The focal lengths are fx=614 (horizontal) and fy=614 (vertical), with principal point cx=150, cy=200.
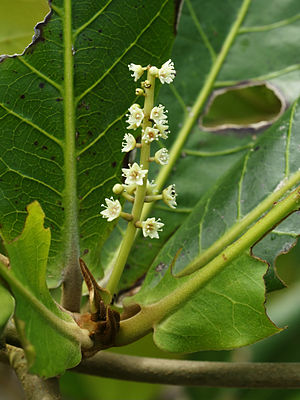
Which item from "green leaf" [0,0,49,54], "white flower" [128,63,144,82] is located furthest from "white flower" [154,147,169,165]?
"green leaf" [0,0,49,54]

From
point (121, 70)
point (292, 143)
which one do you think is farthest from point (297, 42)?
point (121, 70)

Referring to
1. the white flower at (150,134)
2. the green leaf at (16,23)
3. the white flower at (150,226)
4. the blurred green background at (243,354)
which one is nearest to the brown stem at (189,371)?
the white flower at (150,226)

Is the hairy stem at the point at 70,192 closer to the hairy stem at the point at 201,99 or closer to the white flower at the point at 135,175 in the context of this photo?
the white flower at the point at 135,175

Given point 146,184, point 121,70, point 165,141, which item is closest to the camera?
point 146,184

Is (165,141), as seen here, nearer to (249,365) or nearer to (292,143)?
(292,143)

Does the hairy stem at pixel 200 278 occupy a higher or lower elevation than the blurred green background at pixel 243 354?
higher

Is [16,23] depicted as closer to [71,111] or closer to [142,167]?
[71,111]

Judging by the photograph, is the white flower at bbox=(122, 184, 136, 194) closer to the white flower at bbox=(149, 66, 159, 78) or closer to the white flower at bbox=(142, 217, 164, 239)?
the white flower at bbox=(142, 217, 164, 239)
